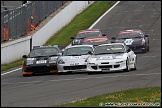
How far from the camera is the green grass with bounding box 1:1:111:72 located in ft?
151

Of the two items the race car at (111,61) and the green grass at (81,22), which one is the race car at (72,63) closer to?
the race car at (111,61)

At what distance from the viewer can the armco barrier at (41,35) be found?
34.3m

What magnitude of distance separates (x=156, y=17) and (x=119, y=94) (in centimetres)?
4217

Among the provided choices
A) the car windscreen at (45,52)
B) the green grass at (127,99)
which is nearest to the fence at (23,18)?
the car windscreen at (45,52)

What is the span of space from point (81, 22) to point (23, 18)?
1287cm

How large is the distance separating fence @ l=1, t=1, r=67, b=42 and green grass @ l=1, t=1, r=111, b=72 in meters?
1.91

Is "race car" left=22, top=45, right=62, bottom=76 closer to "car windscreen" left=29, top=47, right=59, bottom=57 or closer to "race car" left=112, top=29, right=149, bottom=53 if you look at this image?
"car windscreen" left=29, top=47, right=59, bottom=57

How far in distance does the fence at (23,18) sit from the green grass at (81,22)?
1.91m

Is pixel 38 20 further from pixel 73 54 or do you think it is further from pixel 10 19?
pixel 73 54

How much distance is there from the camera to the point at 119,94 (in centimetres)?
1477

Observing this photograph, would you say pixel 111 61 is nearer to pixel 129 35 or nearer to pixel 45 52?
pixel 45 52

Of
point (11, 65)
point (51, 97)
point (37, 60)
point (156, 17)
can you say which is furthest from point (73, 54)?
point (156, 17)

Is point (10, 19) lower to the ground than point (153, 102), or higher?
higher

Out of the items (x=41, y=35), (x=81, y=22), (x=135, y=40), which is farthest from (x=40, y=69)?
(x=81, y=22)
